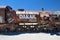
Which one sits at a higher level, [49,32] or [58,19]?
[58,19]

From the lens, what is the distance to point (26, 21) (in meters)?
19.9

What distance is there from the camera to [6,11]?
65.8ft

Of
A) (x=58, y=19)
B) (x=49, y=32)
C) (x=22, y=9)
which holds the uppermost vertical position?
(x=22, y=9)

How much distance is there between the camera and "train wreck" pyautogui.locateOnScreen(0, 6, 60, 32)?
19.6m

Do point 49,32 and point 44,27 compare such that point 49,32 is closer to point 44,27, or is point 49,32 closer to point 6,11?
point 44,27

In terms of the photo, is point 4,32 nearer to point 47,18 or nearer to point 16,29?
A: point 16,29

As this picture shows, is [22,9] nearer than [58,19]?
No

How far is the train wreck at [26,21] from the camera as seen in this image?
19.6 m

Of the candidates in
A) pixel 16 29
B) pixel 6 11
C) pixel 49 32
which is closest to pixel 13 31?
pixel 16 29

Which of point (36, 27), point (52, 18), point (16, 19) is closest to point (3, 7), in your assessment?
point (16, 19)

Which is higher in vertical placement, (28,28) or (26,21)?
(26,21)

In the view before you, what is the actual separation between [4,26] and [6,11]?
188 centimetres

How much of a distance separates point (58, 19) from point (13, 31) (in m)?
5.57

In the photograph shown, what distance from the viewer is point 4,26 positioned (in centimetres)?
1952
